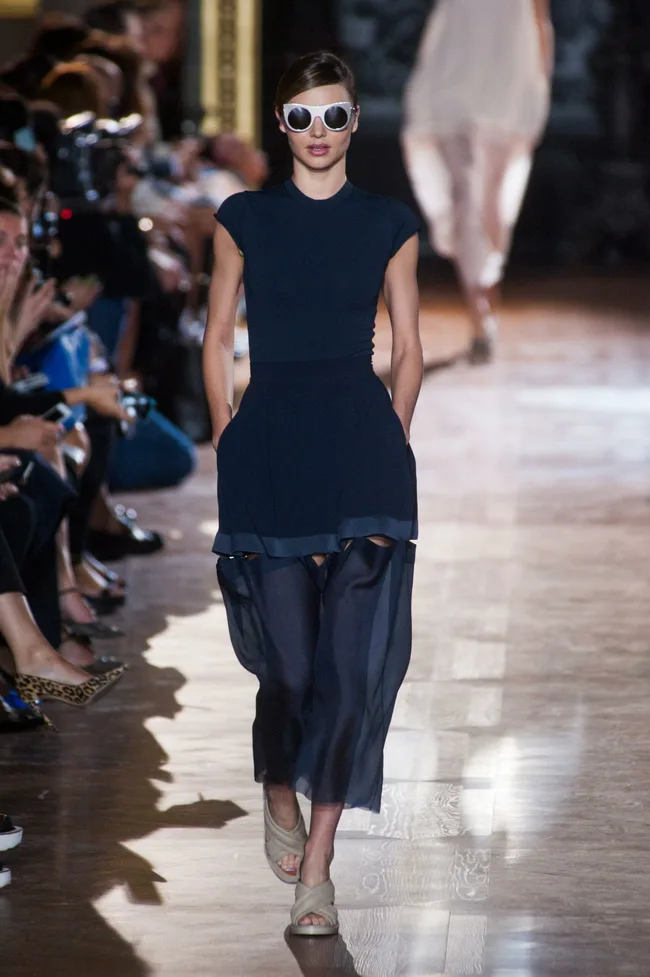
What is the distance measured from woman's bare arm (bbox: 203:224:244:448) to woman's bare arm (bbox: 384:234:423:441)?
23cm

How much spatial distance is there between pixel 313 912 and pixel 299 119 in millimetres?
1176

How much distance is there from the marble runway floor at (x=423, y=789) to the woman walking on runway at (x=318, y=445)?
210 millimetres

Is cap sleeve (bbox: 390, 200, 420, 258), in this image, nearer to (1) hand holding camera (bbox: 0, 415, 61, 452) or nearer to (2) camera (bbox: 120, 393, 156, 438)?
(1) hand holding camera (bbox: 0, 415, 61, 452)

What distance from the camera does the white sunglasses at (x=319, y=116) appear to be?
327 cm

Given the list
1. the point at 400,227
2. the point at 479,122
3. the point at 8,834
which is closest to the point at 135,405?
the point at 8,834

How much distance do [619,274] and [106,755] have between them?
1047cm

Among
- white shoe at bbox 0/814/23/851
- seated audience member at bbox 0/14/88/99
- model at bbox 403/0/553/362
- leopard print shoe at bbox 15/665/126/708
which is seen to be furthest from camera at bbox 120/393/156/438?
model at bbox 403/0/553/362

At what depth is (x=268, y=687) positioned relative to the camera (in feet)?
11.0

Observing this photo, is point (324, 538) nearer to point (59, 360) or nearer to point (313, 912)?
point (313, 912)

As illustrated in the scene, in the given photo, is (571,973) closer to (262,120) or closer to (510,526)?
(510,526)

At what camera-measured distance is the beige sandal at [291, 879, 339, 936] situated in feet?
10.7

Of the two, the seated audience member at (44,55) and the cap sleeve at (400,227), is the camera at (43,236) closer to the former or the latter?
the seated audience member at (44,55)

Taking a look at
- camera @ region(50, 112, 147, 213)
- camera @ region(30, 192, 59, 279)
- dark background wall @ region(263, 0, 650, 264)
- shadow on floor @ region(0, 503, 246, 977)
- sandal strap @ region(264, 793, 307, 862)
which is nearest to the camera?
shadow on floor @ region(0, 503, 246, 977)

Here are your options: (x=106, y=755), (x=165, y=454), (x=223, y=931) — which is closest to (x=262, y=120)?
(x=165, y=454)
